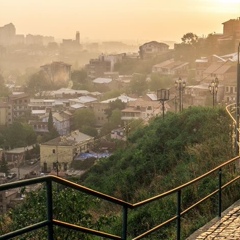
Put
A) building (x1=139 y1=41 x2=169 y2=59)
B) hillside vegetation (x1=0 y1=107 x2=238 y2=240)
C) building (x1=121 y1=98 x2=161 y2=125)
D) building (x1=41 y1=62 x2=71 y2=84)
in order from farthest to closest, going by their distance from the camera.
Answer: building (x1=41 y1=62 x2=71 y2=84), building (x1=139 y1=41 x2=169 y2=59), building (x1=121 y1=98 x2=161 y2=125), hillside vegetation (x1=0 y1=107 x2=238 y2=240)

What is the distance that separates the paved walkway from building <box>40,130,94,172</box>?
724 inches

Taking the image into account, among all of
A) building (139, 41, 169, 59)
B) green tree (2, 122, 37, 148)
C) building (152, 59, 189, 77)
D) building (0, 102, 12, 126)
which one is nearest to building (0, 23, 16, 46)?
building (139, 41, 169, 59)

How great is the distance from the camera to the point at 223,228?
4414mm

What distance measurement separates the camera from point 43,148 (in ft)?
84.6

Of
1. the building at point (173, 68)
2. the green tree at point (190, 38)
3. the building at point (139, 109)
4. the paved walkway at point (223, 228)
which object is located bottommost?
the building at point (139, 109)

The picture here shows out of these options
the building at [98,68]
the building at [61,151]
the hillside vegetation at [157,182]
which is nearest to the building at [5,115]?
the building at [61,151]

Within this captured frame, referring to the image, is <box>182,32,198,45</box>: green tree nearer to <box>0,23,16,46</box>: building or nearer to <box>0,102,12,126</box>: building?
<box>0,102,12,126</box>: building

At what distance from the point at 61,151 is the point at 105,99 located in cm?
2211

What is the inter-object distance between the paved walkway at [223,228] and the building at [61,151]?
18.4 meters

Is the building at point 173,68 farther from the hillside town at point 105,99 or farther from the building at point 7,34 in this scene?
the building at point 7,34

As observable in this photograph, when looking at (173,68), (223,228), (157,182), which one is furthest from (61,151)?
(173,68)

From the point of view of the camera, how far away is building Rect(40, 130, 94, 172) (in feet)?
78.6

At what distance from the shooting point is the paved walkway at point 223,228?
4.23 meters

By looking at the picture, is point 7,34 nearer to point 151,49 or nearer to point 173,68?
point 151,49
